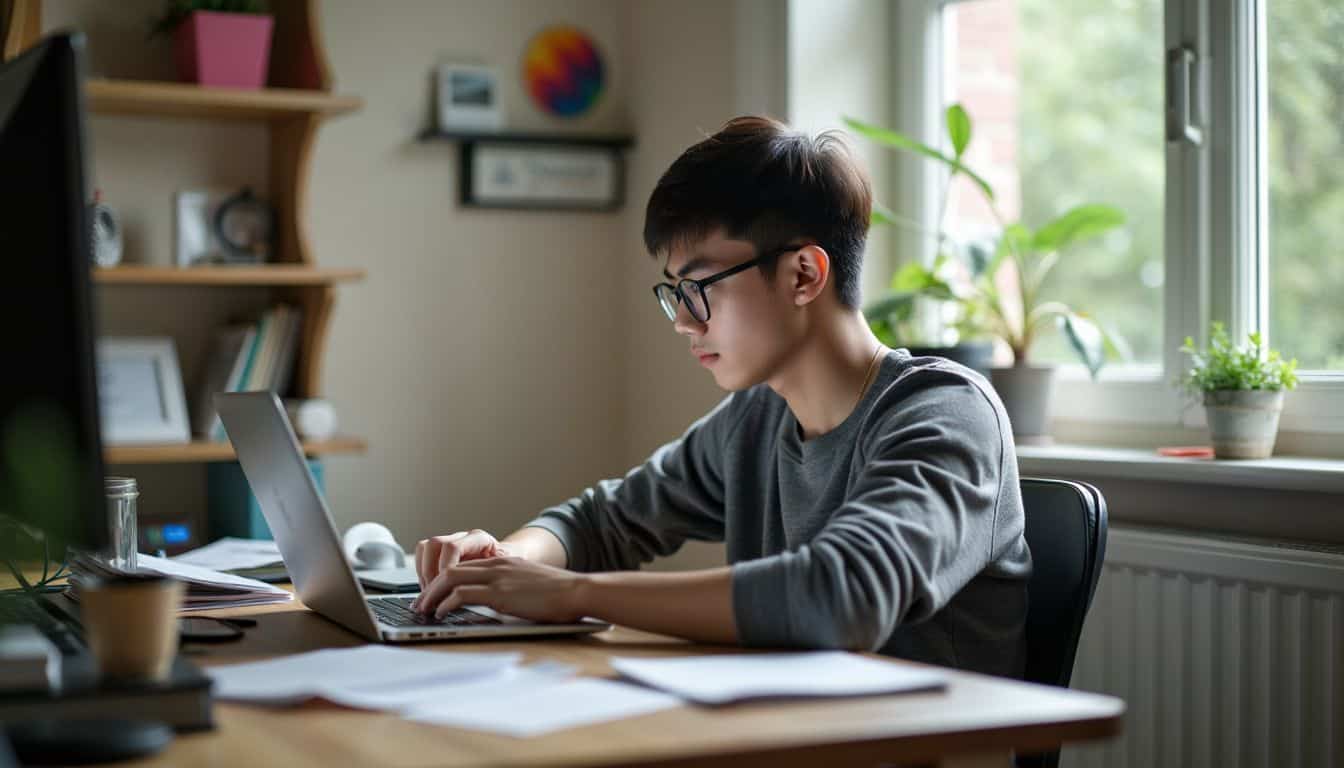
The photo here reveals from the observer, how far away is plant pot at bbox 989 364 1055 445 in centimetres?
233

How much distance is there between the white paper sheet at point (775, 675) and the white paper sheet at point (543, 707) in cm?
3

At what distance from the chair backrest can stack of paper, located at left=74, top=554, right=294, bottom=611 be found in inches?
31.2

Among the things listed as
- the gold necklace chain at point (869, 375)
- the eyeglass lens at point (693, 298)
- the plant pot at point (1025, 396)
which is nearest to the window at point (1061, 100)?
the plant pot at point (1025, 396)

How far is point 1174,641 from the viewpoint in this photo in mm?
1990

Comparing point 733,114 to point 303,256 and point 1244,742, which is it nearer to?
point 303,256

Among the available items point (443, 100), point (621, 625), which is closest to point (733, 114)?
point (443, 100)

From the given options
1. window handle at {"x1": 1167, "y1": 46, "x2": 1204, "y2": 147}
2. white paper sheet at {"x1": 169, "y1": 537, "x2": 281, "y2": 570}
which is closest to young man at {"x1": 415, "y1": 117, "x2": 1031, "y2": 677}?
white paper sheet at {"x1": 169, "y1": 537, "x2": 281, "y2": 570}

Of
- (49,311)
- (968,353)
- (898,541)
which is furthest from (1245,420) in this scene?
(49,311)

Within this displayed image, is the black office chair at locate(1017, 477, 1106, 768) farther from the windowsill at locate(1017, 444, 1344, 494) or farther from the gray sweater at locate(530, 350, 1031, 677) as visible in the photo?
the windowsill at locate(1017, 444, 1344, 494)

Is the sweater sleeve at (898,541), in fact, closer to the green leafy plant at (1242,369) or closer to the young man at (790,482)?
the young man at (790,482)

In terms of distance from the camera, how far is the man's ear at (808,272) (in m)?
1.54

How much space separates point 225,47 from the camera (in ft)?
8.65

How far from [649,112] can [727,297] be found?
5.48ft

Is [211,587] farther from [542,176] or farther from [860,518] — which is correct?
[542,176]
